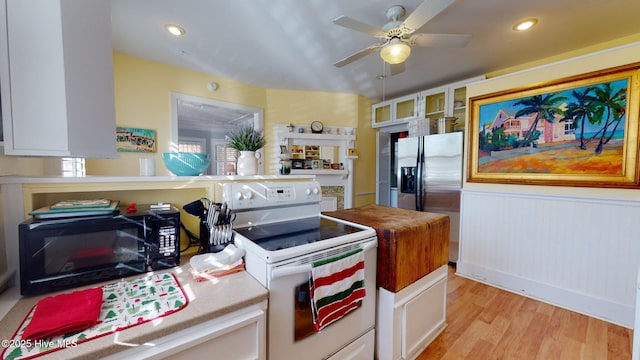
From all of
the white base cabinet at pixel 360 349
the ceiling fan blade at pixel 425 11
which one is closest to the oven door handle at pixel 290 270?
the white base cabinet at pixel 360 349

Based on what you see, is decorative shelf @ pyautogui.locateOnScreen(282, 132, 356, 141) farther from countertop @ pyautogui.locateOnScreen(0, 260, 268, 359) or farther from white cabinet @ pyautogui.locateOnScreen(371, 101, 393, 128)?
countertop @ pyautogui.locateOnScreen(0, 260, 268, 359)

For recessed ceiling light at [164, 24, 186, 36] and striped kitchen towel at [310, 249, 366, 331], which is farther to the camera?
recessed ceiling light at [164, 24, 186, 36]

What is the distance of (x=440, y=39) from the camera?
197cm

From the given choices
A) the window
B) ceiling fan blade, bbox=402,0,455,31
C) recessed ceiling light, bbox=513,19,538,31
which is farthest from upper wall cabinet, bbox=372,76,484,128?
the window

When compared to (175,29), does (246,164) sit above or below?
below

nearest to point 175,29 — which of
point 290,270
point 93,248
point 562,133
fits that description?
point 93,248

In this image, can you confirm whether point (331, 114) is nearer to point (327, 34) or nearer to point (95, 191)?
point (327, 34)

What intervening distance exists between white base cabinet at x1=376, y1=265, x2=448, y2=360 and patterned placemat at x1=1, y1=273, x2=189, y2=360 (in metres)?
1.12

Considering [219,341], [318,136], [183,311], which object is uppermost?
[318,136]

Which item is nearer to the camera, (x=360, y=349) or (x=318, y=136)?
(x=360, y=349)

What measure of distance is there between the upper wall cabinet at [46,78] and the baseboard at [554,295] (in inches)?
136

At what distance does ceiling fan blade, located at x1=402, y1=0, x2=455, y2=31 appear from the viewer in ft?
4.97

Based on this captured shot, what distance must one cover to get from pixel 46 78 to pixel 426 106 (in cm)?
389

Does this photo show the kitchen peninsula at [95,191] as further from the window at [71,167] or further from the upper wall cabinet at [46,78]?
the window at [71,167]
